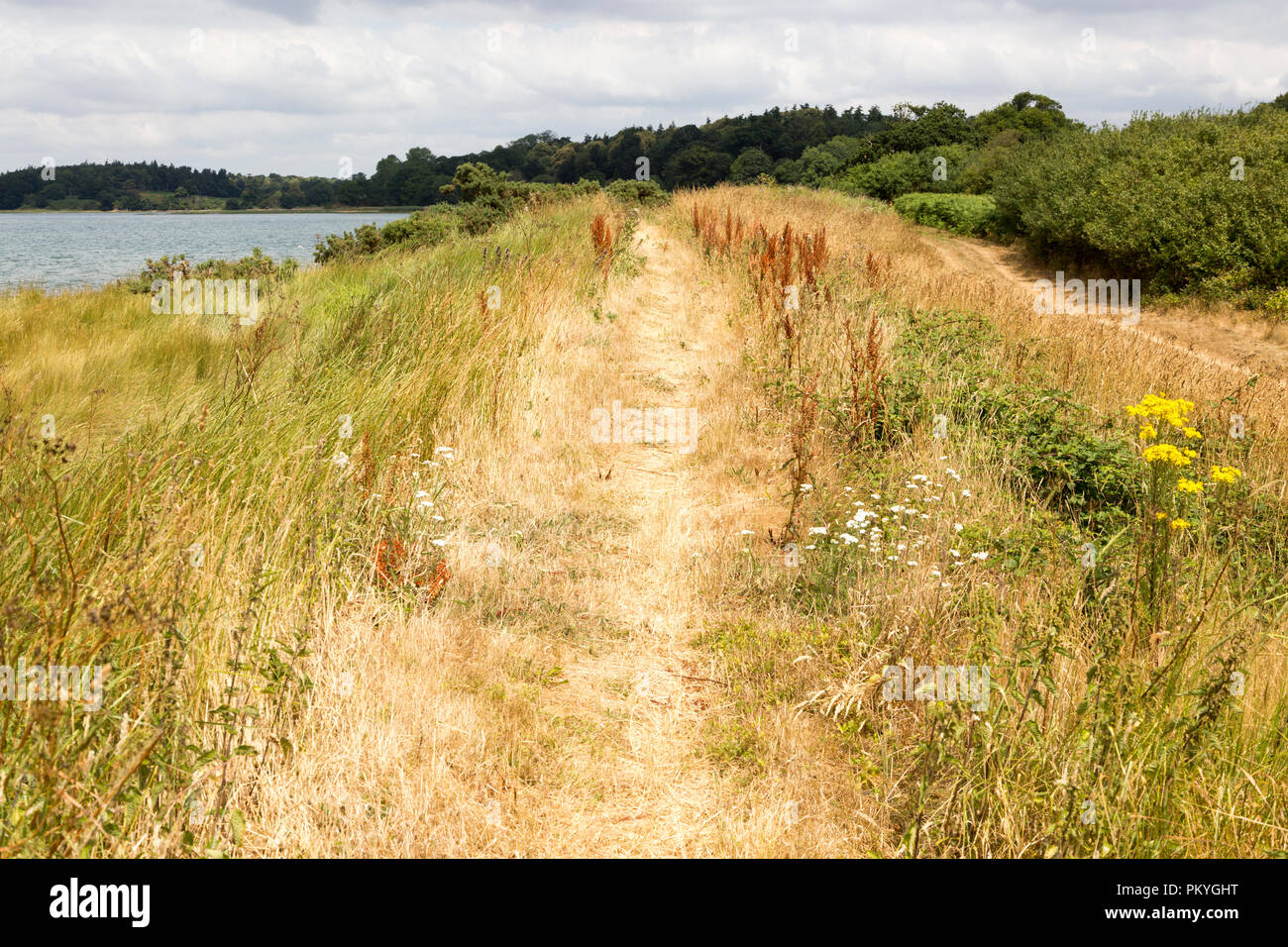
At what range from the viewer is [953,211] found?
26.7m

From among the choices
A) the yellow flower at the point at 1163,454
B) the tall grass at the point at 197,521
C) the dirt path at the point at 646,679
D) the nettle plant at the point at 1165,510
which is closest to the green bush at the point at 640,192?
the dirt path at the point at 646,679

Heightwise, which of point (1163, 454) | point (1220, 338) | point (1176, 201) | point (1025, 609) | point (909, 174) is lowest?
point (1025, 609)

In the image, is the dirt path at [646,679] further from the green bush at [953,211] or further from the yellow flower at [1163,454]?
the green bush at [953,211]

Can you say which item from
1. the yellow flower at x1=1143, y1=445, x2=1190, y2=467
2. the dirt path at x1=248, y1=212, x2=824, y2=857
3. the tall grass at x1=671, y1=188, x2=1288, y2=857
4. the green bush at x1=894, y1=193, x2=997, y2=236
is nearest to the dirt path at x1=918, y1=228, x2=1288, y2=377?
the tall grass at x1=671, y1=188, x2=1288, y2=857

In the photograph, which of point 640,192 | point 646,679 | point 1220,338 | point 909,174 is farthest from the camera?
point 909,174

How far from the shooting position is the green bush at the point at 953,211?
25500 mm

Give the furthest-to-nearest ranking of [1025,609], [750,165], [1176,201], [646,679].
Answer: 1. [750,165]
2. [1176,201]
3. [646,679]
4. [1025,609]

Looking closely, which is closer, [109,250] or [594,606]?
[594,606]

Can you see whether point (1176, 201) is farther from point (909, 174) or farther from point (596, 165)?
point (596, 165)

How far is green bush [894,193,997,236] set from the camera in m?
25.5


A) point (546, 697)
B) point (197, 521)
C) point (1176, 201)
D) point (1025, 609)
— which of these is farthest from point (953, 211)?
point (197, 521)

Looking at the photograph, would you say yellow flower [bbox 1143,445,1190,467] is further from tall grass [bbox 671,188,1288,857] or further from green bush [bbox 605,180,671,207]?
green bush [bbox 605,180,671,207]

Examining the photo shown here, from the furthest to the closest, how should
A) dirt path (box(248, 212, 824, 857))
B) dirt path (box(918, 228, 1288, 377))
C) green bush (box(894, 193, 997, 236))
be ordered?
1. green bush (box(894, 193, 997, 236))
2. dirt path (box(918, 228, 1288, 377))
3. dirt path (box(248, 212, 824, 857))

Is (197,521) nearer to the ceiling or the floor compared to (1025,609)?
nearer to the ceiling
